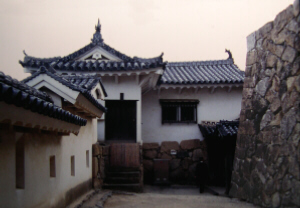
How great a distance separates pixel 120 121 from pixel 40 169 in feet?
36.0

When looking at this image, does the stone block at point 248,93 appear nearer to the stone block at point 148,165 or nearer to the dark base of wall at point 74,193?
the dark base of wall at point 74,193

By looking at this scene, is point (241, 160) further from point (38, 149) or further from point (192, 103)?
point (192, 103)

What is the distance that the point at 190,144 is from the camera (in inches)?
746

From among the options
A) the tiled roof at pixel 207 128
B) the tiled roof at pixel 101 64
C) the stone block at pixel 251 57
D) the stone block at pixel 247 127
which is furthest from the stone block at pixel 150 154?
the stone block at pixel 251 57

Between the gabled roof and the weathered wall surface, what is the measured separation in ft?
22.0

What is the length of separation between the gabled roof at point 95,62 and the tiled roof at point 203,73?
8.66 ft

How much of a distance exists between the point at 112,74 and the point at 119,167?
184 inches

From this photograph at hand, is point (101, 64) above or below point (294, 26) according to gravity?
above

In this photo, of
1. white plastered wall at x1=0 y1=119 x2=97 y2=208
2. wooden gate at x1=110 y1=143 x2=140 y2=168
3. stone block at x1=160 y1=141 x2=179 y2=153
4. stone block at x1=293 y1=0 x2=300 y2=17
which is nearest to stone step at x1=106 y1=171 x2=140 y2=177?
wooden gate at x1=110 y1=143 x2=140 y2=168

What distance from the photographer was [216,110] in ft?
65.4

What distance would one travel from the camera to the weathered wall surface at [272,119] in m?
7.52

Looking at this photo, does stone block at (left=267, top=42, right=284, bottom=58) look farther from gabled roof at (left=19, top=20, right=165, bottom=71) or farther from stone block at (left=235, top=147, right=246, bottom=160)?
gabled roof at (left=19, top=20, right=165, bottom=71)

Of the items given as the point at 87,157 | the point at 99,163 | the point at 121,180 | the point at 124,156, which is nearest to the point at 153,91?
the point at 124,156

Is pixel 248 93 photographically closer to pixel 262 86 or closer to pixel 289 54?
pixel 262 86
